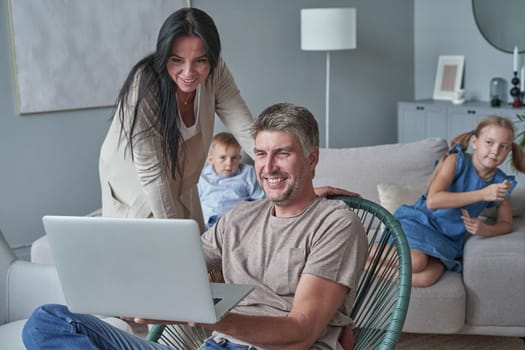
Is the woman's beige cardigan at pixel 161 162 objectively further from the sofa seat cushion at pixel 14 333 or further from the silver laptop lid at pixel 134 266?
the silver laptop lid at pixel 134 266

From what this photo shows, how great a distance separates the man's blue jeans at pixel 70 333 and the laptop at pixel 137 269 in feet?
0.46

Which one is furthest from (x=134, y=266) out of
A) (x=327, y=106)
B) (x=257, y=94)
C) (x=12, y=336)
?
(x=327, y=106)

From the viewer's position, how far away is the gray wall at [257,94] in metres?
4.47

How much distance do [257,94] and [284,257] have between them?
3.84 meters

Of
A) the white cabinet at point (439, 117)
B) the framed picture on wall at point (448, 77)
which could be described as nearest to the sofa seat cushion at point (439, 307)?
the white cabinet at point (439, 117)

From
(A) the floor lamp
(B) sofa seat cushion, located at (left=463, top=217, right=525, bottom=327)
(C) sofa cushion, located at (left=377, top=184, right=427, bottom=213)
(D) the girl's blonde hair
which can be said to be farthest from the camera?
(A) the floor lamp

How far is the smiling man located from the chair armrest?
82 cm


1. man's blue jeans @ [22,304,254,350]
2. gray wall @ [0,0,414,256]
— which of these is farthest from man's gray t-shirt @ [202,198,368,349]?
gray wall @ [0,0,414,256]

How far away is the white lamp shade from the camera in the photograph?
544 cm

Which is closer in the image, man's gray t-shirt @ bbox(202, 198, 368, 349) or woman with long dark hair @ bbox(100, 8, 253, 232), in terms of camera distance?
man's gray t-shirt @ bbox(202, 198, 368, 349)

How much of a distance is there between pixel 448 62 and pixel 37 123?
336 cm

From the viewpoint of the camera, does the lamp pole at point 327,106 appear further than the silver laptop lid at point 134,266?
Yes

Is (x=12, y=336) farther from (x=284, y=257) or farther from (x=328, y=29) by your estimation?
(x=328, y=29)

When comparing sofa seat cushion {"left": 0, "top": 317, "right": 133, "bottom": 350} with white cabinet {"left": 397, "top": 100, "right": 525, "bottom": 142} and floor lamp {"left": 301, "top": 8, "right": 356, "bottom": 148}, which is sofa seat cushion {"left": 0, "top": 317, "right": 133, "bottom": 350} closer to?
floor lamp {"left": 301, "top": 8, "right": 356, "bottom": 148}
